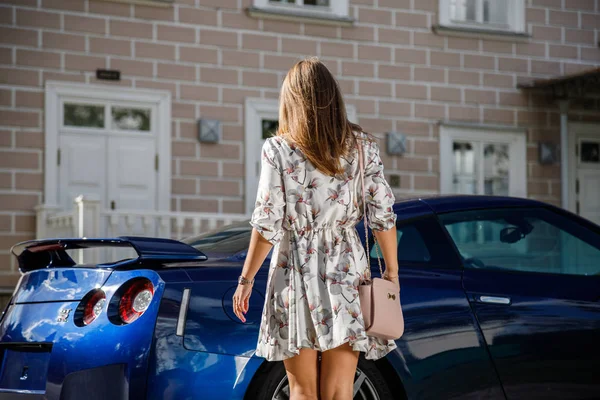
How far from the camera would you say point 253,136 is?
12094 millimetres

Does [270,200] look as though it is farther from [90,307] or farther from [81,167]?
[81,167]

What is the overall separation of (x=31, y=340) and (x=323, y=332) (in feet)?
4.63

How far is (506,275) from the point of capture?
4.56 m

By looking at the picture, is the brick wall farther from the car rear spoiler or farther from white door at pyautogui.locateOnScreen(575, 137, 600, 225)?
the car rear spoiler

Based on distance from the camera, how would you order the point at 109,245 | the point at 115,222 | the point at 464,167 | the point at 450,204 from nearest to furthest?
the point at 109,245 < the point at 450,204 < the point at 115,222 < the point at 464,167

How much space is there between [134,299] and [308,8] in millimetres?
9180

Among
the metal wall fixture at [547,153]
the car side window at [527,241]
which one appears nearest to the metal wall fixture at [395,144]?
the metal wall fixture at [547,153]

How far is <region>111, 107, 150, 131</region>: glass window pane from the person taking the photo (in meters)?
11.4

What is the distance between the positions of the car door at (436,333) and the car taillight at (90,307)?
3.93 ft

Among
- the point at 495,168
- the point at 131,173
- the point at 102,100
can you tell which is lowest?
the point at 131,173

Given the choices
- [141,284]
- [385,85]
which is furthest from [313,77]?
[385,85]

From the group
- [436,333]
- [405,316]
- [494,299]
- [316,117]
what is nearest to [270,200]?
[316,117]

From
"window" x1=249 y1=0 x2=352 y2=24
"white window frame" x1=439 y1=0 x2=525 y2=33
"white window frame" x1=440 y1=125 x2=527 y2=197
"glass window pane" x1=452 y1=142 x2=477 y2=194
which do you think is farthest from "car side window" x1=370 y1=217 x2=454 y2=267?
"white window frame" x1=439 y1=0 x2=525 y2=33

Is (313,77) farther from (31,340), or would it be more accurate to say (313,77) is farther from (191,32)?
(191,32)
